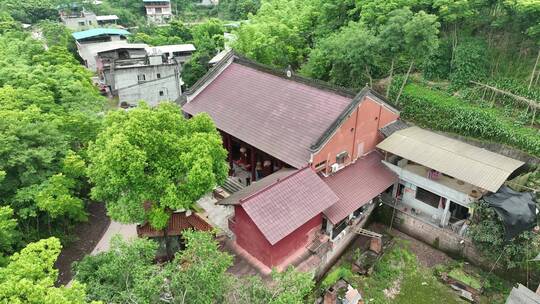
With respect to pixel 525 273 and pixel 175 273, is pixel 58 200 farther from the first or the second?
pixel 525 273

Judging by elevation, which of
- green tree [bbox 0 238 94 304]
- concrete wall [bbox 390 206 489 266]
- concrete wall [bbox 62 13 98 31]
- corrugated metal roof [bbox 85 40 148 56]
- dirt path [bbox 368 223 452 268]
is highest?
concrete wall [bbox 62 13 98 31]

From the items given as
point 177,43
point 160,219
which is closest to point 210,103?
point 160,219

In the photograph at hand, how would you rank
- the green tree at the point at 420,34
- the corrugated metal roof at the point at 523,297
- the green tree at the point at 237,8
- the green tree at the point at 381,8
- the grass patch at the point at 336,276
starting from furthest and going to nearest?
the green tree at the point at 237,8 → the green tree at the point at 381,8 → the green tree at the point at 420,34 → the grass patch at the point at 336,276 → the corrugated metal roof at the point at 523,297

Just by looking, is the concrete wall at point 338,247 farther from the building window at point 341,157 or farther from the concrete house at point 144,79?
the concrete house at point 144,79

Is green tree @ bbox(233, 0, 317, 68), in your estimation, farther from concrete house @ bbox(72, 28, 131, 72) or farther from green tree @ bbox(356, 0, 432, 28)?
concrete house @ bbox(72, 28, 131, 72)

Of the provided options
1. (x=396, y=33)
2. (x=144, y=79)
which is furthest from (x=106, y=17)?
(x=396, y=33)

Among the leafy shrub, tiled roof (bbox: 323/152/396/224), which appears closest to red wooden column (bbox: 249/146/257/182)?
tiled roof (bbox: 323/152/396/224)

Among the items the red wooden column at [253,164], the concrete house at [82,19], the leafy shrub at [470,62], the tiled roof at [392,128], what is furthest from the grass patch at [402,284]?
the concrete house at [82,19]
